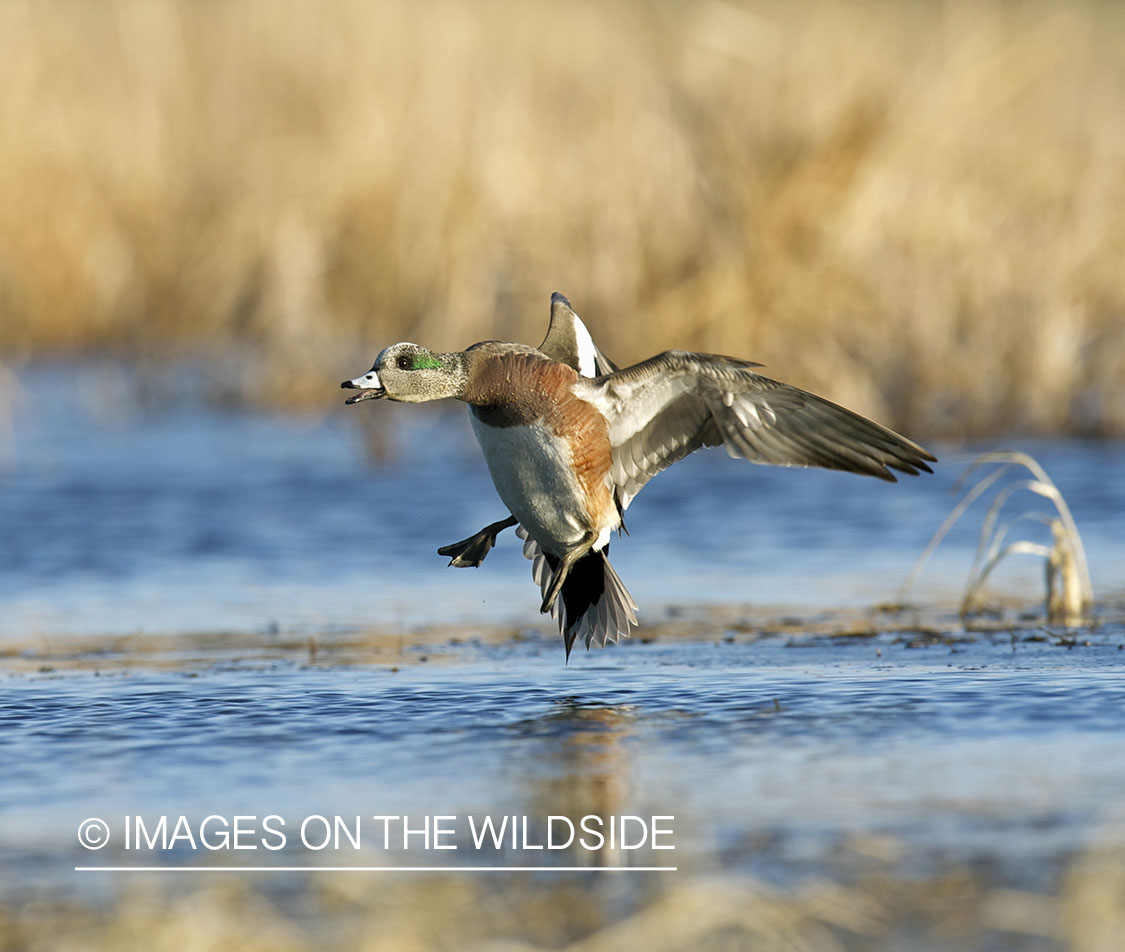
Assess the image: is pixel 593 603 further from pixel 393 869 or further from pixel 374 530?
pixel 374 530

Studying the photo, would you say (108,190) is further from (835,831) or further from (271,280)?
(835,831)

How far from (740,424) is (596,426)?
17.8 inches

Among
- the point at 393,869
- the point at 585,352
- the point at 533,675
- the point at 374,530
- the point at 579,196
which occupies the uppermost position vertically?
the point at 579,196

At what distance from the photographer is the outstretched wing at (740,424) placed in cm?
571

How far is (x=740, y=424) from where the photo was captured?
5.85 metres

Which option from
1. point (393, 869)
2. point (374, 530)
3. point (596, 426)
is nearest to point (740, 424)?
point (596, 426)

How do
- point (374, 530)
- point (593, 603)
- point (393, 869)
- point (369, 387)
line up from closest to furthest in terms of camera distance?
point (393, 869) < point (369, 387) < point (593, 603) < point (374, 530)

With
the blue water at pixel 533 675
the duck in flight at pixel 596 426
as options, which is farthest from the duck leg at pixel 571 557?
the blue water at pixel 533 675

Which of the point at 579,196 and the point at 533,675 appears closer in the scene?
the point at 533,675

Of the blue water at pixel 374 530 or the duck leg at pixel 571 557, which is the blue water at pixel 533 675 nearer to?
the blue water at pixel 374 530

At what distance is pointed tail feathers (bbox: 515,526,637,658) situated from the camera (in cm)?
612

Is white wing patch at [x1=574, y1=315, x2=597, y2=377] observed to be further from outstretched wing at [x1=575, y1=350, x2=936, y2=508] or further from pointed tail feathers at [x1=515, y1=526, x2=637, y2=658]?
pointed tail feathers at [x1=515, y1=526, x2=637, y2=658]

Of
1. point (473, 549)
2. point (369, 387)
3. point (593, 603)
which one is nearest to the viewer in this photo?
point (369, 387)

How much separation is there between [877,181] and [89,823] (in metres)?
7.55
